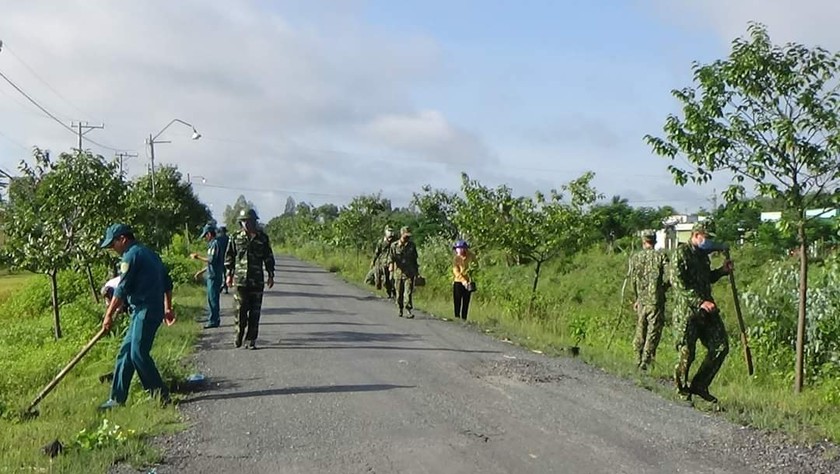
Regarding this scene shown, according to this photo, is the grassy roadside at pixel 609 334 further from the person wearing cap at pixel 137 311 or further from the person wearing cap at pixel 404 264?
the person wearing cap at pixel 137 311

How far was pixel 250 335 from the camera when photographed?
12.5 m

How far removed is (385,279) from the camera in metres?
24.1

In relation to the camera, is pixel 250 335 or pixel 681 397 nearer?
pixel 681 397

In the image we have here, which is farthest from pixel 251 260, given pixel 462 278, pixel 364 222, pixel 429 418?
pixel 364 222

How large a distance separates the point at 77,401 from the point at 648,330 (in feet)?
22.4

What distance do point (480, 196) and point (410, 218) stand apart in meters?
32.0

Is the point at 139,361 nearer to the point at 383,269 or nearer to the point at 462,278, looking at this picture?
the point at 462,278

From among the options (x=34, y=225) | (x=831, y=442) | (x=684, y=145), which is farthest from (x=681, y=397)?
(x=34, y=225)

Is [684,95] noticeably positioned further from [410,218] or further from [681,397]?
[410,218]

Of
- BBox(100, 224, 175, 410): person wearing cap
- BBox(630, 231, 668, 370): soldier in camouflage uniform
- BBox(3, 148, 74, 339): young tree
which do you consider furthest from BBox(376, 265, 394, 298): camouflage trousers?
BBox(100, 224, 175, 410): person wearing cap

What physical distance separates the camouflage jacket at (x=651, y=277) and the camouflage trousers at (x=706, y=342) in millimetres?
2406

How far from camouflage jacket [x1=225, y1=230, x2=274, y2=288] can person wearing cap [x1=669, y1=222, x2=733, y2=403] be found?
531 centimetres

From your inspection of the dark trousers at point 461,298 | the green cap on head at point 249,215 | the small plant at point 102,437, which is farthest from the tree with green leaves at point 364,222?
the small plant at point 102,437

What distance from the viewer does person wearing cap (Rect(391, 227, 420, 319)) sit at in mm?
17094
